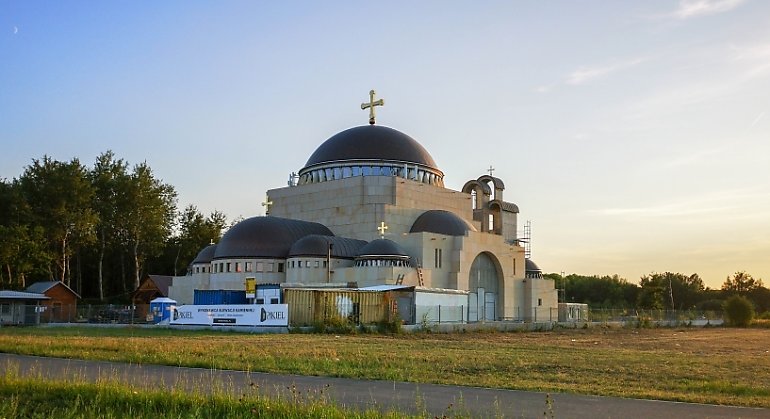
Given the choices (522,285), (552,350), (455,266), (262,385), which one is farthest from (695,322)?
(262,385)

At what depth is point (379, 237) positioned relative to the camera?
189 feet

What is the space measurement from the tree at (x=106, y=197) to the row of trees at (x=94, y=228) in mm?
99

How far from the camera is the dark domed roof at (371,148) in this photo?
206 feet

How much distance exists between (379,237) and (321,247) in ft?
18.9

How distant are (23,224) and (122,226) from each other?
11.5m

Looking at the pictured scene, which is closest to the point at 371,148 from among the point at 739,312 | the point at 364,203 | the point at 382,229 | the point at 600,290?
the point at 364,203

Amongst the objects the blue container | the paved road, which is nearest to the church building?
the blue container

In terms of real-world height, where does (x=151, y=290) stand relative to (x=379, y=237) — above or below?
below

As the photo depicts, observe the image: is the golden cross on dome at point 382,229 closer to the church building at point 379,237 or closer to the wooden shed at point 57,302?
the church building at point 379,237

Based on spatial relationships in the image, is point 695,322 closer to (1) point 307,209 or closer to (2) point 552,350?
(1) point 307,209

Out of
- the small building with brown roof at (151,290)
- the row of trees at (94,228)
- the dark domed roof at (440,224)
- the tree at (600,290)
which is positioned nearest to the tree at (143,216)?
the row of trees at (94,228)

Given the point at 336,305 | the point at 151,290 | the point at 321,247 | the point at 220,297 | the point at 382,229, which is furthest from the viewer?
the point at 151,290

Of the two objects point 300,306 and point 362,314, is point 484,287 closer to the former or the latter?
point 362,314

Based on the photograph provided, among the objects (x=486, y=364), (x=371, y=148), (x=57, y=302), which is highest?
(x=371, y=148)
